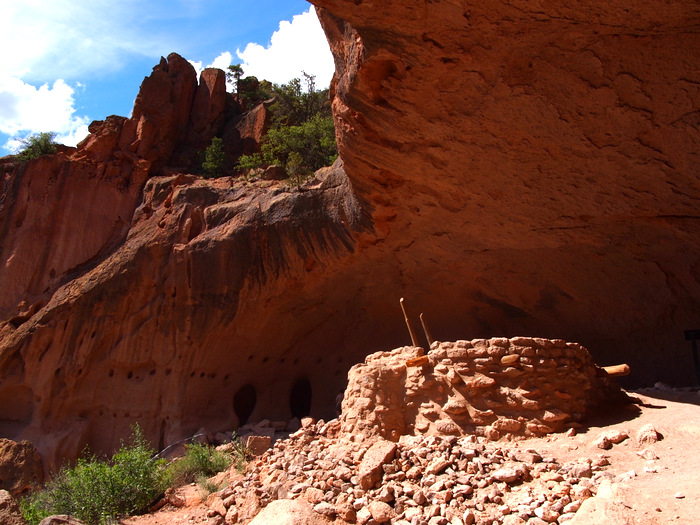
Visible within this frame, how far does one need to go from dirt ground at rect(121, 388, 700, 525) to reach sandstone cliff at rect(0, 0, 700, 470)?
2287 millimetres

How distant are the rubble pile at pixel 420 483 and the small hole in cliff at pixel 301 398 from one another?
19.4ft

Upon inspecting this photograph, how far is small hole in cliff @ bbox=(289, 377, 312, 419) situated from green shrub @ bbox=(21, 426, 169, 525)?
512 cm

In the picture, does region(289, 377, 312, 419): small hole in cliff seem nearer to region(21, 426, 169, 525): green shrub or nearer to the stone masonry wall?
region(21, 426, 169, 525): green shrub

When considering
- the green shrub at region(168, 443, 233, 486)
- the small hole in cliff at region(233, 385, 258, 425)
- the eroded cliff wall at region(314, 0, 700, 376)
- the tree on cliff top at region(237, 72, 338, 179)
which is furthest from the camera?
the tree on cliff top at region(237, 72, 338, 179)

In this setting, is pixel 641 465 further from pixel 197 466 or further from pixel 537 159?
pixel 197 466

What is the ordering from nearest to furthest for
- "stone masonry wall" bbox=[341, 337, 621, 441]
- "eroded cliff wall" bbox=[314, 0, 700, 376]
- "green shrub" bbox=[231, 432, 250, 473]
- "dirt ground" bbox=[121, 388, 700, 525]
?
"dirt ground" bbox=[121, 388, 700, 525]
"eroded cliff wall" bbox=[314, 0, 700, 376]
"stone masonry wall" bbox=[341, 337, 621, 441]
"green shrub" bbox=[231, 432, 250, 473]

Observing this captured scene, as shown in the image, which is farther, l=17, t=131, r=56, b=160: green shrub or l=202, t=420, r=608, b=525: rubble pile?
l=17, t=131, r=56, b=160: green shrub

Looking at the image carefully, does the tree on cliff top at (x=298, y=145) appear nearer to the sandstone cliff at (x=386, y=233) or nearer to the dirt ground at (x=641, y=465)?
the sandstone cliff at (x=386, y=233)

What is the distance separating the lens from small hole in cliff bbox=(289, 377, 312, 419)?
39.2ft

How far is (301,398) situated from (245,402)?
118cm

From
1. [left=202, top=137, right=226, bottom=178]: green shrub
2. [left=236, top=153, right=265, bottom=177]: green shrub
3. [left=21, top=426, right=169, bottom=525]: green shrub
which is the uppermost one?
[left=202, top=137, right=226, bottom=178]: green shrub

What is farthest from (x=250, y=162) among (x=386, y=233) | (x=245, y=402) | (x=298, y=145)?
(x=386, y=233)

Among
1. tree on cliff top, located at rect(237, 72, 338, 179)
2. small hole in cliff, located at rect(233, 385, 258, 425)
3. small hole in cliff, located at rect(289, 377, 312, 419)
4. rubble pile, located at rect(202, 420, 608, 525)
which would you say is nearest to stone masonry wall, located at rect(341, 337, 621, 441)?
rubble pile, located at rect(202, 420, 608, 525)

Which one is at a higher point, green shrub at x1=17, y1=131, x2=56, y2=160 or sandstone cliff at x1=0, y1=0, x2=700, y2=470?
green shrub at x1=17, y1=131, x2=56, y2=160
